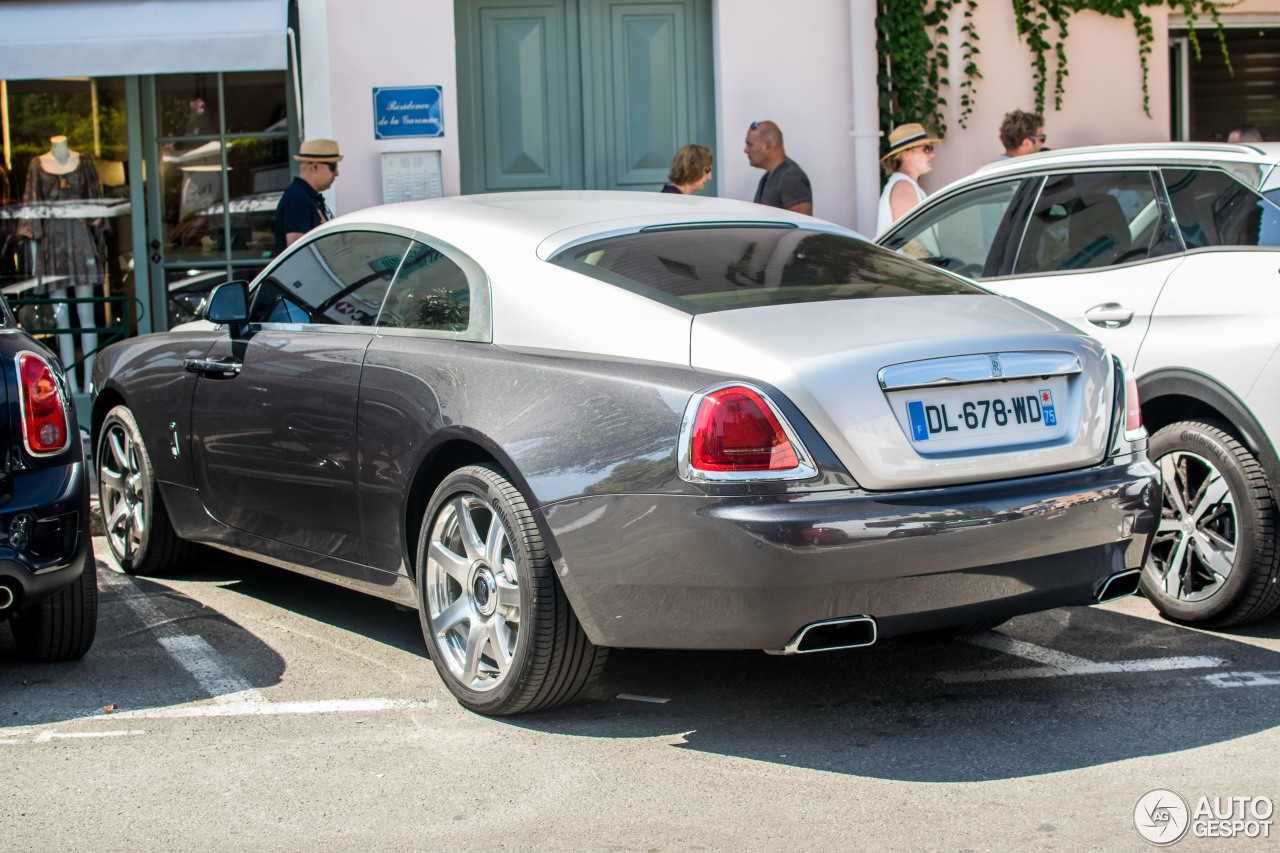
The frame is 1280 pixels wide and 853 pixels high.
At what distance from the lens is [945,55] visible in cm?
1052

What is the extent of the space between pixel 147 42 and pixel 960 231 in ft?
18.6

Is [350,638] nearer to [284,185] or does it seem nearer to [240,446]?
[240,446]

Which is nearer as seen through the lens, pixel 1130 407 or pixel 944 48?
pixel 1130 407

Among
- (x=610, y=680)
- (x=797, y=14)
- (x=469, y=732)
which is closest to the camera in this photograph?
(x=469, y=732)

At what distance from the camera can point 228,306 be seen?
5160mm

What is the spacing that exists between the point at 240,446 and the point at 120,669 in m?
0.84

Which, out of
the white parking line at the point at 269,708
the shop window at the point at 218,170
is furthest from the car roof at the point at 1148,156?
the shop window at the point at 218,170

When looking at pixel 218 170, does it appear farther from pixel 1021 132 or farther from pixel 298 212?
pixel 1021 132

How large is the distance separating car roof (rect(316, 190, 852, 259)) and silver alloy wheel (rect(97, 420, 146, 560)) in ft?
4.82

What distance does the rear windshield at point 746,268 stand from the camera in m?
4.02

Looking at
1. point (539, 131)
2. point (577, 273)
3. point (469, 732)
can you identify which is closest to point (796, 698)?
point (469, 732)

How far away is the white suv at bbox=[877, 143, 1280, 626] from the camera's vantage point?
4.73 metres

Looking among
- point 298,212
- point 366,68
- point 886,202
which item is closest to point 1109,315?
point 886,202

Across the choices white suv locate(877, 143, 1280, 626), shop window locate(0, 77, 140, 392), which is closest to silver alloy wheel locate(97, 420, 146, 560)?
white suv locate(877, 143, 1280, 626)
